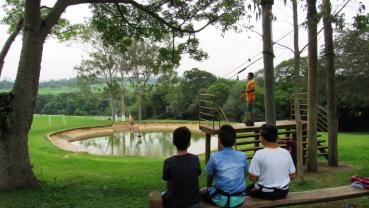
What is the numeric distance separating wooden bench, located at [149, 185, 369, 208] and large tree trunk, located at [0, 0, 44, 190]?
154 inches

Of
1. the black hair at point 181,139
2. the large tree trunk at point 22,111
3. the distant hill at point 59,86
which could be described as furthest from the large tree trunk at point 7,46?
the black hair at point 181,139

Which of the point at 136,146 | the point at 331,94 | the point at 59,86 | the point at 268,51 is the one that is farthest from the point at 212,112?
the point at 59,86

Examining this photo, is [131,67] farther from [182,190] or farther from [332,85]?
[182,190]

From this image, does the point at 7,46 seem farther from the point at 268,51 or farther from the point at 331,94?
the point at 331,94

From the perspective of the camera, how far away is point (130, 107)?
46688mm

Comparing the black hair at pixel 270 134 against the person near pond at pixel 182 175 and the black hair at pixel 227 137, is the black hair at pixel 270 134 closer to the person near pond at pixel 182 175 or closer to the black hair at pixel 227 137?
the black hair at pixel 227 137

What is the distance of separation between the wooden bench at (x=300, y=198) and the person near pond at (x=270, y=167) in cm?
10

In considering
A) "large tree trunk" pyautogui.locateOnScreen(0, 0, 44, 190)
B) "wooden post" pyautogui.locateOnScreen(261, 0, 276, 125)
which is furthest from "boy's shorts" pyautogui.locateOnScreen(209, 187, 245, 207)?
"large tree trunk" pyautogui.locateOnScreen(0, 0, 44, 190)

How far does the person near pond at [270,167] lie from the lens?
3.80 metres

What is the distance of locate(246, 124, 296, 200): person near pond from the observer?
380cm

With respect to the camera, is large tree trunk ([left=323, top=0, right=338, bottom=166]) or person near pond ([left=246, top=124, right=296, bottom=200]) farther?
large tree trunk ([left=323, top=0, right=338, bottom=166])

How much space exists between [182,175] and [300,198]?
160 cm

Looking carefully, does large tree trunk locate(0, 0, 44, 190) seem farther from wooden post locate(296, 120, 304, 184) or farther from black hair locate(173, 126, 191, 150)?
wooden post locate(296, 120, 304, 184)

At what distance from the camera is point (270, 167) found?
3803 mm
